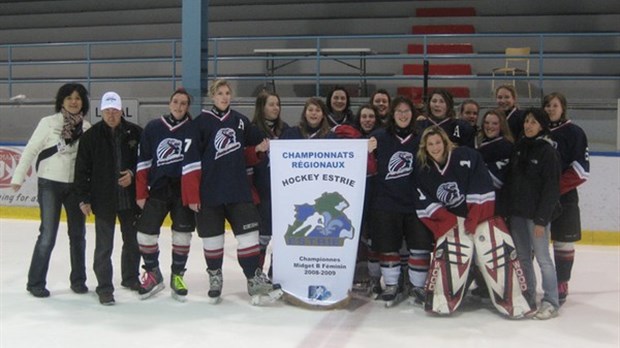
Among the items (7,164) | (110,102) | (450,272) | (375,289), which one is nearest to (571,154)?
(450,272)

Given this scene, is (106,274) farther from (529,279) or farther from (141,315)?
(529,279)

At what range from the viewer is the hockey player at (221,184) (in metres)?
4.25

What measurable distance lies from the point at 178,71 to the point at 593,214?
25.9 feet

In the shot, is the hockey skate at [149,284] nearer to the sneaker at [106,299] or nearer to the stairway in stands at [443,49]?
the sneaker at [106,299]

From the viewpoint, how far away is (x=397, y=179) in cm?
427

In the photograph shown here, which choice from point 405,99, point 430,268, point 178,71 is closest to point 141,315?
point 430,268

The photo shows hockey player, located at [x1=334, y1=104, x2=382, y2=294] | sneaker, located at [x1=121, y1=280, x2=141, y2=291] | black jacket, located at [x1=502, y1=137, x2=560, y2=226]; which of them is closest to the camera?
black jacket, located at [x1=502, y1=137, x2=560, y2=226]

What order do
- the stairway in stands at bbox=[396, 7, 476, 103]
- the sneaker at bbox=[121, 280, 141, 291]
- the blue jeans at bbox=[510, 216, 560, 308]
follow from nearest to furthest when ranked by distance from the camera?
the blue jeans at bbox=[510, 216, 560, 308] < the sneaker at bbox=[121, 280, 141, 291] < the stairway in stands at bbox=[396, 7, 476, 103]

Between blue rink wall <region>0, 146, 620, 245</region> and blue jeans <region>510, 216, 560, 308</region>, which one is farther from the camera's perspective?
blue rink wall <region>0, 146, 620, 245</region>

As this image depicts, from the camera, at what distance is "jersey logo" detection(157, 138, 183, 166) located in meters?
4.29

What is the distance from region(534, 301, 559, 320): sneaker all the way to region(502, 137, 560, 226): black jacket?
0.50m

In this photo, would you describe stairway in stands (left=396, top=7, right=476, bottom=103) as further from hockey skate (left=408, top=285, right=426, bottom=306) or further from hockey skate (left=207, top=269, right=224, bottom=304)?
hockey skate (left=207, top=269, right=224, bottom=304)

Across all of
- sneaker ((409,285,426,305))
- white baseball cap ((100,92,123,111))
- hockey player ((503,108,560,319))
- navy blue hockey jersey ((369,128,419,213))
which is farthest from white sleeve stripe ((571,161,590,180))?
white baseball cap ((100,92,123,111))

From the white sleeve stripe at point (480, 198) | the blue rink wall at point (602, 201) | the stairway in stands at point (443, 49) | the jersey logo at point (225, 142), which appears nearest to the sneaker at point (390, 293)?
the white sleeve stripe at point (480, 198)
